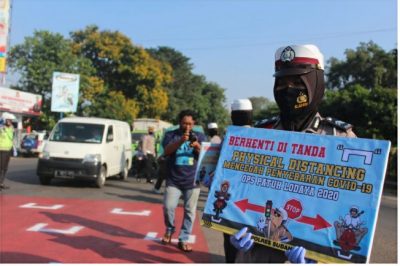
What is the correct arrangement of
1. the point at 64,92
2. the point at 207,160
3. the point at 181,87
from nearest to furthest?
the point at 207,160
the point at 64,92
the point at 181,87

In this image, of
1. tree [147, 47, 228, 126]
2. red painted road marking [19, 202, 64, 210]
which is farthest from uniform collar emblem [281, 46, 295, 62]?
tree [147, 47, 228, 126]

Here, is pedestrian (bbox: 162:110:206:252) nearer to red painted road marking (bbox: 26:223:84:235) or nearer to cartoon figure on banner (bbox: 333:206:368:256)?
red painted road marking (bbox: 26:223:84:235)

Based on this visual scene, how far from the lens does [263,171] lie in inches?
91.5

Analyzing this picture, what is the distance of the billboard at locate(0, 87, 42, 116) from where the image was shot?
28.1 metres

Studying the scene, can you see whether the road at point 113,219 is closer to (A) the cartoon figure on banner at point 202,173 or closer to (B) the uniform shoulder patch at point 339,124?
(A) the cartoon figure on banner at point 202,173

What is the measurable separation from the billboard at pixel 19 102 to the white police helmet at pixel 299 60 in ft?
92.0

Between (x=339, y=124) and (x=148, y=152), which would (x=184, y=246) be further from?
(x=148, y=152)

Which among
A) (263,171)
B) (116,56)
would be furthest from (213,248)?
(116,56)

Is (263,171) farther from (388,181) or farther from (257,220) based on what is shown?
(388,181)

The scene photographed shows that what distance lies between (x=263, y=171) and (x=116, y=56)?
39703 millimetres

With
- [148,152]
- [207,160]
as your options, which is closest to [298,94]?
[207,160]

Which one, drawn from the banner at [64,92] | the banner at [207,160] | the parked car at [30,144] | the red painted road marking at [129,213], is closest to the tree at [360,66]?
the banner at [64,92]

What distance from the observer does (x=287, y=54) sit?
236 centimetres

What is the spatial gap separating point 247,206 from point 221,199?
0.56 feet
